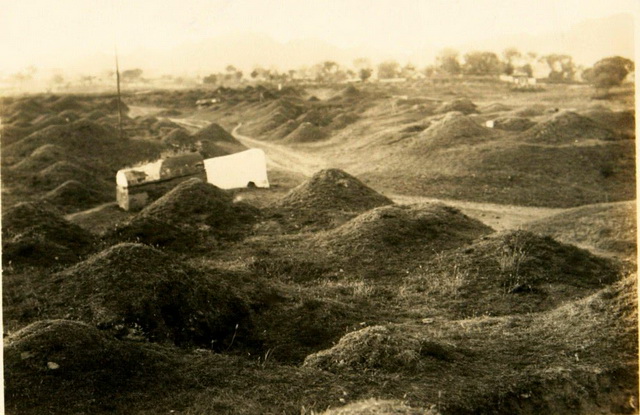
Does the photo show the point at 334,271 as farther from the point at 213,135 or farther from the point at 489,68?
the point at 489,68

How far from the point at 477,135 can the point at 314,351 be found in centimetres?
1812

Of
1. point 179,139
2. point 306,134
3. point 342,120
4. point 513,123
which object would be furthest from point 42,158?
point 513,123

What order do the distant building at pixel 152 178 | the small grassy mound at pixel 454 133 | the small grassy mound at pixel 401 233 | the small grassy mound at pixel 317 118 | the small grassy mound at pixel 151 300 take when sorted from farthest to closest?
1. the small grassy mound at pixel 317 118
2. the small grassy mound at pixel 454 133
3. the distant building at pixel 152 178
4. the small grassy mound at pixel 401 233
5. the small grassy mound at pixel 151 300

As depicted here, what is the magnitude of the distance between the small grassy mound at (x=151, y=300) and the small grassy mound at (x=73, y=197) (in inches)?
376

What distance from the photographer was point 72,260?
1093cm

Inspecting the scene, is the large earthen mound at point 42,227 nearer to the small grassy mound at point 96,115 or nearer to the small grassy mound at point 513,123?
the small grassy mound at point 513,123

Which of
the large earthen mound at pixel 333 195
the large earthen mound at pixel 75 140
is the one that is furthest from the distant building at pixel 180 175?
the large earthen mound at pixel 75 140

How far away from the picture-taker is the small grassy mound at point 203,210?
13.4 meters

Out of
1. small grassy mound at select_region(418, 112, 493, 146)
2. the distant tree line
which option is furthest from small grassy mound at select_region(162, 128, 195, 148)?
the distant tree line

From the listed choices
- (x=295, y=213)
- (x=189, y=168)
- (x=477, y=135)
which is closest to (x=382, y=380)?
(x=295, y=213)

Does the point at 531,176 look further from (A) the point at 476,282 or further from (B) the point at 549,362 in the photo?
(B) the point at 549,362

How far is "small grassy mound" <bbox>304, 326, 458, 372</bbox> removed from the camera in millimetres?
5926

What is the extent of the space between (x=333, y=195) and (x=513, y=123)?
1409cm

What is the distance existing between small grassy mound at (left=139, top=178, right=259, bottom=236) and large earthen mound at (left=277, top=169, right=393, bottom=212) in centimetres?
121
